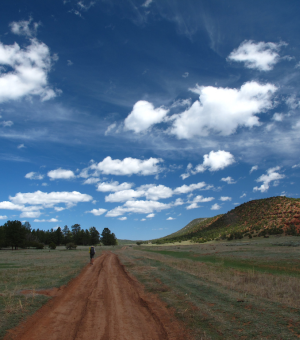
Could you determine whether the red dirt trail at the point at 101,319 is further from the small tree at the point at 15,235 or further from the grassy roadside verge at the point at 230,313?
the small tree at the point at 15,235

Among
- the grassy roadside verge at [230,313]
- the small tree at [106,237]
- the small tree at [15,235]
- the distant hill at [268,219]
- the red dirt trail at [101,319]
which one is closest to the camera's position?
the grassy roadside verge at [230,313]

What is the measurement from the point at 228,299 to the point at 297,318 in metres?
3.15

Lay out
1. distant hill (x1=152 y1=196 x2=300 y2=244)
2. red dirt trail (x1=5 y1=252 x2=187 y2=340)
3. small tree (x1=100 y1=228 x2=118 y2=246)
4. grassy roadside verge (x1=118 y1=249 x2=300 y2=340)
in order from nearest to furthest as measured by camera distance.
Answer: grassy roadside verge (x1=118 y1=249 x2=300 y2=340) → red dirt trail (x1=5 y1=252 x2=187 y2=340) → distant hill (x1=152 y1=196 x2=300 y2=244) → small tree (x1=100 y1=228 x2=118 y2=246)

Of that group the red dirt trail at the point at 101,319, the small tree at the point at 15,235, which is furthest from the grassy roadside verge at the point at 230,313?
the small tree at the point at 15,235

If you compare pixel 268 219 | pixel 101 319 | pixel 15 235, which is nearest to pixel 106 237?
pixel 15 235

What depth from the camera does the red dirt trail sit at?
24.2 ft

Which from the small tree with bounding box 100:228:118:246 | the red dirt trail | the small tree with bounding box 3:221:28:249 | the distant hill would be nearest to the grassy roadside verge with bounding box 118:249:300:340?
the red dirt trail

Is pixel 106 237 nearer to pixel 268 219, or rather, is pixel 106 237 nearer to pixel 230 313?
pixel 268 219

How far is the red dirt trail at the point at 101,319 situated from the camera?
7.38m

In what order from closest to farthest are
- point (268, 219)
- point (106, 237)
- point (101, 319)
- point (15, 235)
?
1. point (101, 319)
2. point (268, 219)
3. point (15, 235)
4. point (106, 237)

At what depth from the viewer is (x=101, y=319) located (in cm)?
878

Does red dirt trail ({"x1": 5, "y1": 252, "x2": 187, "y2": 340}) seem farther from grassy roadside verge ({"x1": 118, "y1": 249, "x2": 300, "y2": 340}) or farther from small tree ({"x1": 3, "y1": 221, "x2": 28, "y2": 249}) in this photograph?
small tree ({"x1": 3, "y1": 221, "x2": 28, "y2": 249})

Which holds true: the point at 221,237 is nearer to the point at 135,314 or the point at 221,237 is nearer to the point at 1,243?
the point at 135,314

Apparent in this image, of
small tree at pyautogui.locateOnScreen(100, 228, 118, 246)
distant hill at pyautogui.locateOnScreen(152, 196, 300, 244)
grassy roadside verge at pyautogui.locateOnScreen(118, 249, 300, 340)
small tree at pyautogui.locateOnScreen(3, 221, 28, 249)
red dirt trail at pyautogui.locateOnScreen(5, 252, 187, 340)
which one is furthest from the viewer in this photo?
small tree at pyautogui.locateOnScreen(100, 228, 118, 246)
